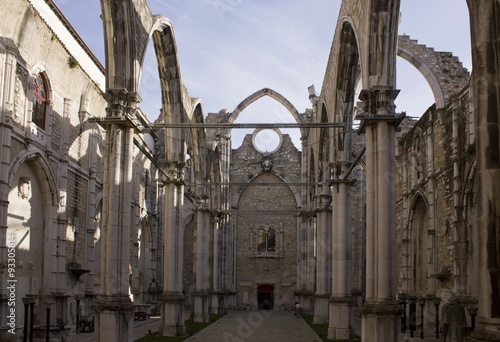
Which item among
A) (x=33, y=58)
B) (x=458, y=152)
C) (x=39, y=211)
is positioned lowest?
(x=39, y=211)

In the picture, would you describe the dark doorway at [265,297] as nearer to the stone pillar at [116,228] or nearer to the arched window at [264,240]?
the arched window at [264,240]

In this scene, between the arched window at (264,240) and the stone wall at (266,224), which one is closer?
the stone wall at (266,224)

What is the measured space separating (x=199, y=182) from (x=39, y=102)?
10.0m

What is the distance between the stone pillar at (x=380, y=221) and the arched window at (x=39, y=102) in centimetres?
1055

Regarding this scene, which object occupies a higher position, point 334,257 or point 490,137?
point 490,137

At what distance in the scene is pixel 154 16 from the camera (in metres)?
18.8

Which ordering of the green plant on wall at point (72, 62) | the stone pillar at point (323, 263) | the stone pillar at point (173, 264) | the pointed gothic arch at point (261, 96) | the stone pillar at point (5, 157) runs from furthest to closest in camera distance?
the pointed gothic arch at point (261, 96) < the stone pillar at point (323, 263) < the green plant on wall at point (72, 62) < the stone pillar at point (173, 264) < the stone pillar at point (5, 157)

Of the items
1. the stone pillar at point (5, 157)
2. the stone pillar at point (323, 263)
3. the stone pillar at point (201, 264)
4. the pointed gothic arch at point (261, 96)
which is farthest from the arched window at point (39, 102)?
the pointed gothic arch at point (261, 96)

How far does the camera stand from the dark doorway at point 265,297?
136 ft

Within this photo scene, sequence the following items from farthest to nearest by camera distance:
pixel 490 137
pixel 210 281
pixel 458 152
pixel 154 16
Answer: pixel 210 281 < pixel 458 152 < pixel 154 16 < pixel 490 137

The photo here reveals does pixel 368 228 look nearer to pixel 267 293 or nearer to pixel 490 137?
pixel 490 137

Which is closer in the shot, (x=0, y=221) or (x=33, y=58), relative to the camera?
(x=0, y=221)

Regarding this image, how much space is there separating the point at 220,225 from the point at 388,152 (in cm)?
2383

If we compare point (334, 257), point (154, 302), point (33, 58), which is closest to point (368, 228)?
point (334, 257)
